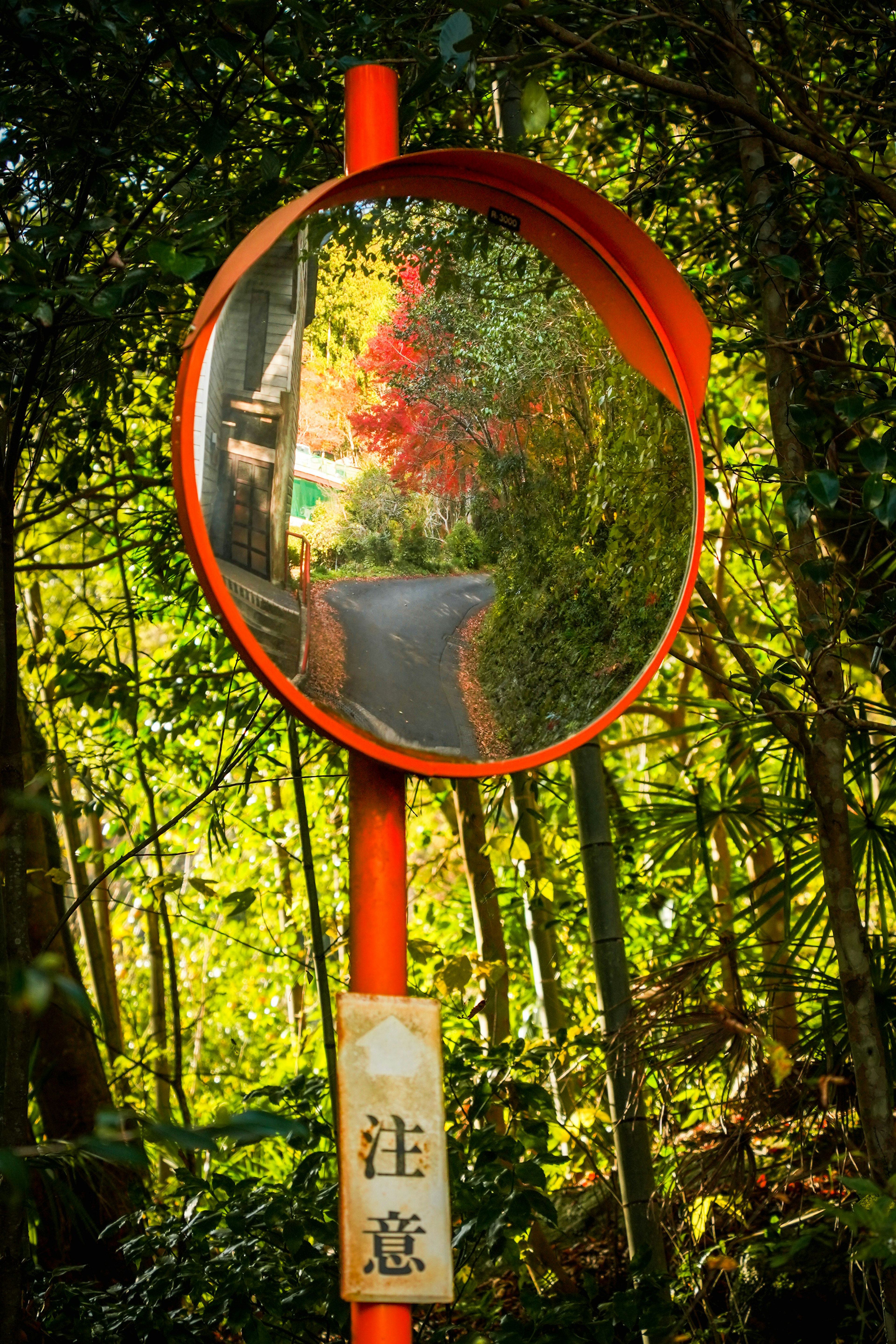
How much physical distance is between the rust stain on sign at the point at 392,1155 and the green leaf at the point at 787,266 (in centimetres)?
167

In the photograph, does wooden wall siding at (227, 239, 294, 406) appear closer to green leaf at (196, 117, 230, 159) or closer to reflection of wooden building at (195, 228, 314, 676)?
reflection of wooden building at (195, 228, 314, 676)

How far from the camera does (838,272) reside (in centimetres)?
240

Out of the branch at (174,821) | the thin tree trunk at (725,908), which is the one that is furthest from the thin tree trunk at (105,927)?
the thin tree trunk at (725,908)

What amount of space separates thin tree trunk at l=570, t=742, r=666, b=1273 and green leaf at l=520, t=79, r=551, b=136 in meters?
1.39

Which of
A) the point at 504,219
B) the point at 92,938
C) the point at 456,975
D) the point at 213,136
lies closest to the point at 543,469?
the point at 504,219

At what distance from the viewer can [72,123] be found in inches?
100

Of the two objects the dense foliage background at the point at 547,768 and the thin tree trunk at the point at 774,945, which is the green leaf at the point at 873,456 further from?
the thin tree trunk at the point at 774,945

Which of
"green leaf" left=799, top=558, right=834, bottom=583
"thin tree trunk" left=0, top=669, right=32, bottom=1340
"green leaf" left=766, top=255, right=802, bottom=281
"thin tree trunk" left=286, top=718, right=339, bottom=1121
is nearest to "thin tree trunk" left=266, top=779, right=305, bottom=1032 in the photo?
"thin tree trunk" left=286, top=718, right=339, bottom=1121

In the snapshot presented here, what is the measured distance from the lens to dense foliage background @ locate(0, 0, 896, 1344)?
90.4 inches

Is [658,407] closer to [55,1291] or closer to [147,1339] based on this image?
[147,1339]

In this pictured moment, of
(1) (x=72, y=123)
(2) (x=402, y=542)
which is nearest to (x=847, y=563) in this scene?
(2) (x=402, y=542)

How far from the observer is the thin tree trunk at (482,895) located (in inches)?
170

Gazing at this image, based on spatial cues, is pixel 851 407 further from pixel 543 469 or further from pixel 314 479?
pixel 314 479

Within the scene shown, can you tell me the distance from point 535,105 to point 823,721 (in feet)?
4.35
